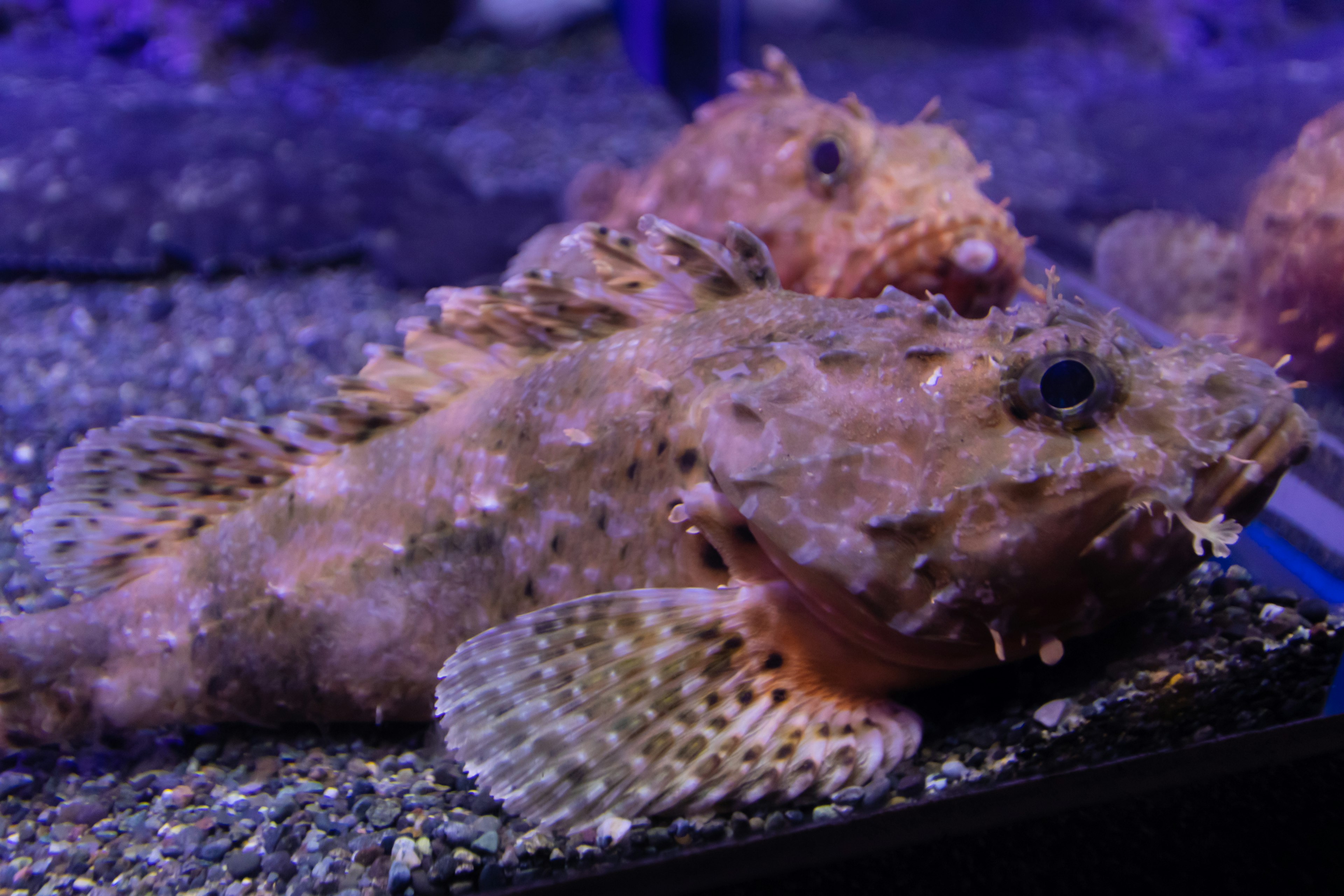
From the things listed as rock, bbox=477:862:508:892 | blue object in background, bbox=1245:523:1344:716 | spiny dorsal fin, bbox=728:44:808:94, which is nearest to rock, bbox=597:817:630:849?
rock, bbox=477:862:508:892

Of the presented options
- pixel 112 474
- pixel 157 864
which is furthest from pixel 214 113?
pixel 157 864

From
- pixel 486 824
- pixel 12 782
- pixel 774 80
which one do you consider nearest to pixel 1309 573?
pixel 486 824

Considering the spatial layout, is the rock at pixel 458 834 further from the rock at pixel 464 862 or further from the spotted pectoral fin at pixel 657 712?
the spotted pectoral fin at pixel 657 712

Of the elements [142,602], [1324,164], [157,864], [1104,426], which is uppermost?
[1324,164]

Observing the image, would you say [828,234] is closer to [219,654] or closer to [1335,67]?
[1335,67]

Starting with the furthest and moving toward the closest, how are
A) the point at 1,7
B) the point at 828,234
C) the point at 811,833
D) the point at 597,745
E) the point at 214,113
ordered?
the point at 1,7, the point at 214,113, the point at 828,234, the point at 597,745, the point at 811,833
